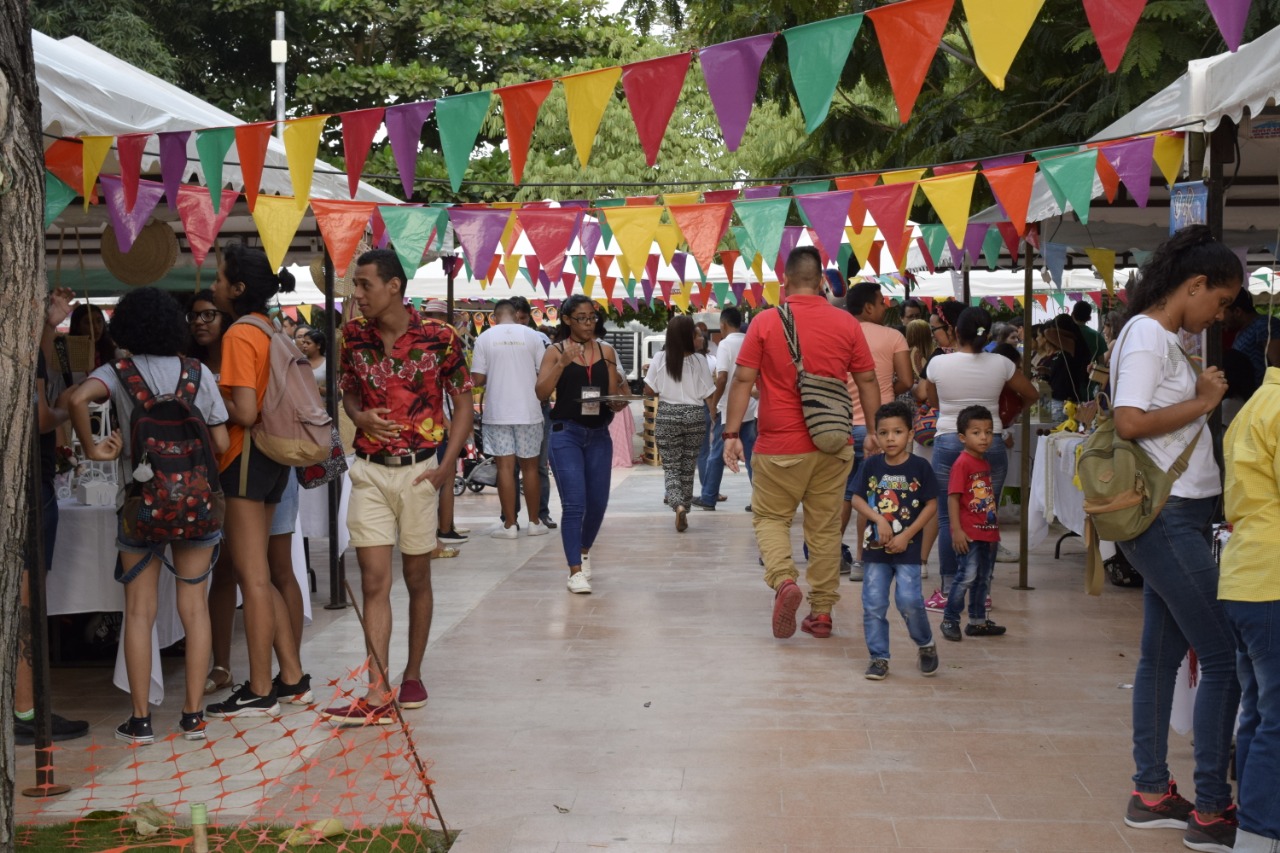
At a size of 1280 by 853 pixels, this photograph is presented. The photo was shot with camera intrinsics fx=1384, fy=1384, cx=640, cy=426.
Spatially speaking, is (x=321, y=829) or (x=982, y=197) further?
(x=982, y=197)

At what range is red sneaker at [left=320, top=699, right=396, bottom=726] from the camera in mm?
5752

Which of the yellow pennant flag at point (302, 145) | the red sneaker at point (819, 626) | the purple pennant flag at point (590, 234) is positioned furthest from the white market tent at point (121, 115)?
the red sneaker at point (819, 626)

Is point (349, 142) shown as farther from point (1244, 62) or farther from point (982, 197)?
A: point (982, 197)

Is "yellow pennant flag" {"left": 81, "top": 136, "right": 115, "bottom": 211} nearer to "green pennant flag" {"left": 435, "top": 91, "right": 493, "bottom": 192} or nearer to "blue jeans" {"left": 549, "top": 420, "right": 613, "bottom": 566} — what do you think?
"green pennant flag" {"left": 435, "top": 91, "right": 493, "bottom": 192}

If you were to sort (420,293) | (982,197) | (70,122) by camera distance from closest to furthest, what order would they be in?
1. (70,122)
2. (982,197)
3. (420,293)

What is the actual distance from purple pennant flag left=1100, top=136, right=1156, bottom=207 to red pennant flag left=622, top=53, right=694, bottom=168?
2.31 meters

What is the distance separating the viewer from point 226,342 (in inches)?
228

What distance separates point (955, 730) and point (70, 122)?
4531mm

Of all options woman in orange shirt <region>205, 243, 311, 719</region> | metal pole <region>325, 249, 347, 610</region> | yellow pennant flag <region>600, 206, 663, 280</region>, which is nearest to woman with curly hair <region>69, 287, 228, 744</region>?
woman in orange shirt <region>205, 243, 311, 719</region>

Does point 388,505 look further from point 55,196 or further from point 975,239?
point 975,239

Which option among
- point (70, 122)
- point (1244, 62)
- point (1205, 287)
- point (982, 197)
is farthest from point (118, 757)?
point (982, 197)

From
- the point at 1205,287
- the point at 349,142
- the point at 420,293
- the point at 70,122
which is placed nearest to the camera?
the point at 1205,287

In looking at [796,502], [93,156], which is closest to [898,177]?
[796,502]

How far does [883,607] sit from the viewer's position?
6.61m
